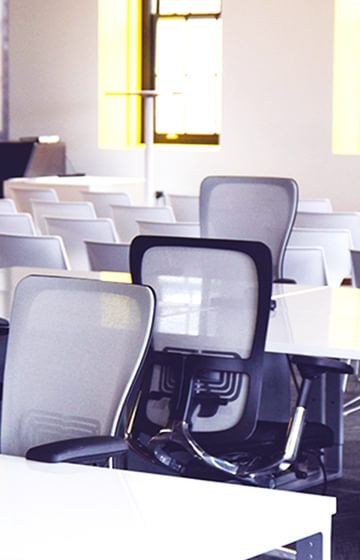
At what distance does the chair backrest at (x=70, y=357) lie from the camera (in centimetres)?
329

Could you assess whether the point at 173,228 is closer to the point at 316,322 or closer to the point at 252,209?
the point at 252,209

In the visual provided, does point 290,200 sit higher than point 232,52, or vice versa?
point 232,52

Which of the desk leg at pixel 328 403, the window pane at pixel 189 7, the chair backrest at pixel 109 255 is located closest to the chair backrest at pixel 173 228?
the chair backrest at pixel 109 255

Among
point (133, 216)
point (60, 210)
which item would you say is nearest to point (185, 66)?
point (60, 210)

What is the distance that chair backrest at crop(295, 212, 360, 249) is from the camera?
787cm

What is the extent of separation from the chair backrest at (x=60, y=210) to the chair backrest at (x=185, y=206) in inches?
35.4

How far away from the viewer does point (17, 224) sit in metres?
7.48

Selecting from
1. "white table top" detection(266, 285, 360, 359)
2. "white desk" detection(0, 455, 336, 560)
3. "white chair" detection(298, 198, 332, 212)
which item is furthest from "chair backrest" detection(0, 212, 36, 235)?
"white desk" detection(0, 455, 336, 560)

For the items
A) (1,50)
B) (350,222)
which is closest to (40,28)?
(1,50)

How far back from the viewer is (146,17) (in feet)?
45.6

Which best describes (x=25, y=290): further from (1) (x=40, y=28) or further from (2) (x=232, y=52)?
(1) (x=40, y=28)

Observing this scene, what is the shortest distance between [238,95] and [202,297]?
9.00 m

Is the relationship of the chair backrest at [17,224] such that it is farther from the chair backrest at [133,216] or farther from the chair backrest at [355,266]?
the chair backrest at [355,266]

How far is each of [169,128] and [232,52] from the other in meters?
1.32
